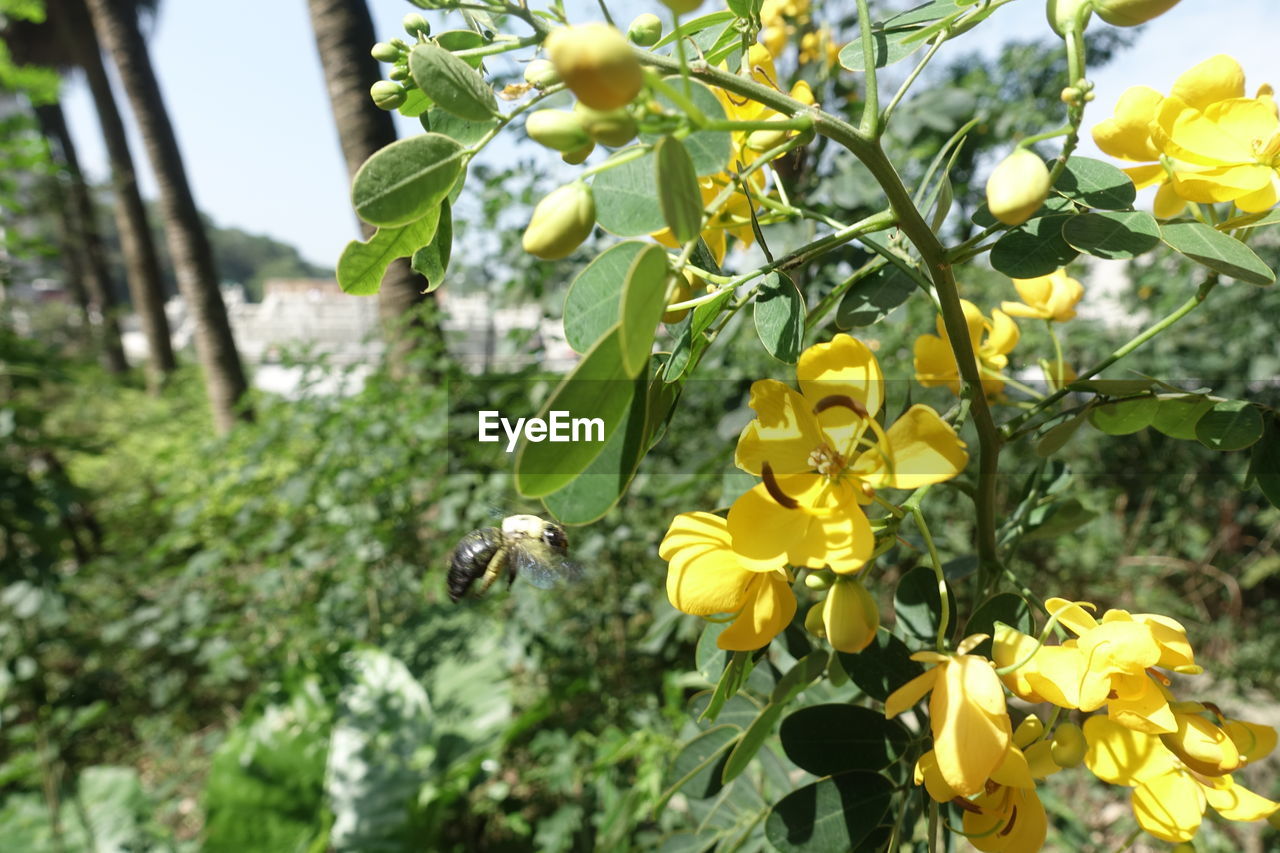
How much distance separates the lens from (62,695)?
2615 millimetres

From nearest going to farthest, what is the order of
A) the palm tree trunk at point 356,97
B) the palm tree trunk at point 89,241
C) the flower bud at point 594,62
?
the flower bud at point 594,62 → the palm tree trunk at point 356,97 → the palm tree trunk at point 89,241

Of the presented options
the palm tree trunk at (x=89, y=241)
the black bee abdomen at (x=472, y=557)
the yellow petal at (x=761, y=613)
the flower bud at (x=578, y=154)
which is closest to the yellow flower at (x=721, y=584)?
the yellow petal at (x=761, y=613)

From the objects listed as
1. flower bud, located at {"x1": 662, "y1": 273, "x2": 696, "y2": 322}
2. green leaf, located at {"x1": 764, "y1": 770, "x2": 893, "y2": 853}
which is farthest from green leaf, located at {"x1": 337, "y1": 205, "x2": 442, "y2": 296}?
→ green leaf, located at {"x1": 764, "y1": 770, "x2": 893, "y2": 853}

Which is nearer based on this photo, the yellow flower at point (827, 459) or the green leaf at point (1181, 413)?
the yellow flower at point (827, 459)

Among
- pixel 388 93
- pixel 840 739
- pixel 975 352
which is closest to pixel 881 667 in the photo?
pixel 840 739

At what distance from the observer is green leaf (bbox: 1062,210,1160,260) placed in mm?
457

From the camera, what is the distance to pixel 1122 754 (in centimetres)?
46

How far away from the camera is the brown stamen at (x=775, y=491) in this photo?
416 millimetres

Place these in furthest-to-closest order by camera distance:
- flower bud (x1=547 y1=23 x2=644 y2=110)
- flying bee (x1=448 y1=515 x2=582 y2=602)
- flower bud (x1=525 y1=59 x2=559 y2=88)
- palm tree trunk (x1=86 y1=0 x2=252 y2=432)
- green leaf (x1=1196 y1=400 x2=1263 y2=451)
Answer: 1. palm tree trunk (x1=86 y1=0 x2=252 y2=432)
2. flying bee (x1=448 y1=515 x2=582 y2=602)
3. green leaf (x1=1196 y1=400 x2=1263 y2=451)
4. flower bud (x1=525 y1=59 x2=559 y2=88)
5. flower bud (x1=547 y1=23 x2=644 y2=110)

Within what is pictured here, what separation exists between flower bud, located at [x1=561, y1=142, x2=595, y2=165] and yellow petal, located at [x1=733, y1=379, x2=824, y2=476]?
16 cm

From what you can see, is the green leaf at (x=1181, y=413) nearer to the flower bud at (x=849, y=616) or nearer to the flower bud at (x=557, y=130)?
the flower bud at (x=849, y=616)

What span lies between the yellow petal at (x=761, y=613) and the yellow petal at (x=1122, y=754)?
7.4 inches

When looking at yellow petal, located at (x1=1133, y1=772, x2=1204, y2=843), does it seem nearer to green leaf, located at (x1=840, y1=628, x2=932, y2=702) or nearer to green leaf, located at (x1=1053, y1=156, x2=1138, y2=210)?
green leaf, located at (x1=840, y1=628, x2=932, y2=702)

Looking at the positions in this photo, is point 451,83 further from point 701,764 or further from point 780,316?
point 701,764
